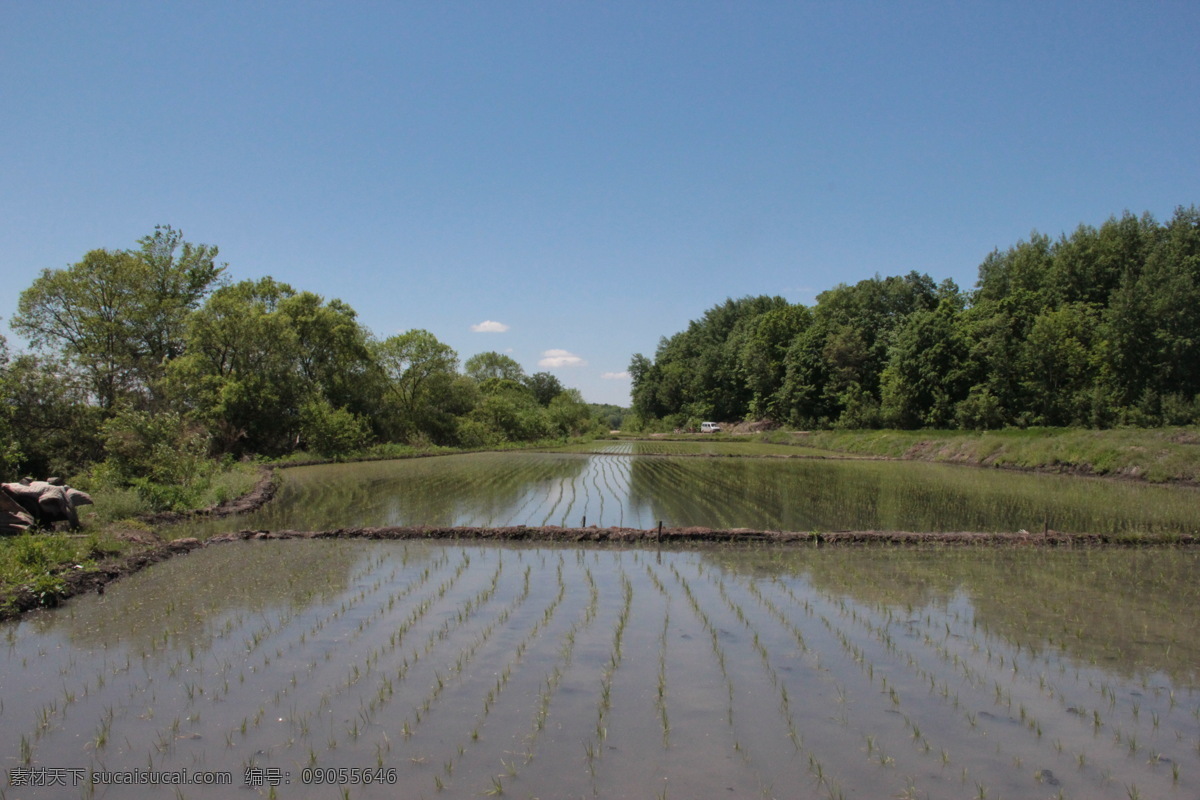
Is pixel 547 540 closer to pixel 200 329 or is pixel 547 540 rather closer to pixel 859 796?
pixel 859 796

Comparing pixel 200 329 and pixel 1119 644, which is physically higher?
pixel 200 329

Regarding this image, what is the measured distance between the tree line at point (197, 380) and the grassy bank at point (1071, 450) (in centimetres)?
3006

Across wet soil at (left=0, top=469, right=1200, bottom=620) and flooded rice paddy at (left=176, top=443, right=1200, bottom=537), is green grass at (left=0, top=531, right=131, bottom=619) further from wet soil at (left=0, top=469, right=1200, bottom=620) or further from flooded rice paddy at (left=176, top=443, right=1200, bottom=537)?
flooded rice paddy at (left=176, top=443, right=1200, bottom=537)

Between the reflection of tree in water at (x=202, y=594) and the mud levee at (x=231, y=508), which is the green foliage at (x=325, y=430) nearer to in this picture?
the mud levee at (x=231, y=508)

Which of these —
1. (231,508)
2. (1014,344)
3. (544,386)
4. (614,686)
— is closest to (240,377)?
(231,508)

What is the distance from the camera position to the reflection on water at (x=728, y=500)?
1496 centimetres

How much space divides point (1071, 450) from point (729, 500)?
17.9 meters

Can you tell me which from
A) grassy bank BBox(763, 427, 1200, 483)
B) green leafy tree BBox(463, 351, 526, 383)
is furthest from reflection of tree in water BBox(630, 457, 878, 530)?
green leafy tree BBox(463, 351, 526, 383)

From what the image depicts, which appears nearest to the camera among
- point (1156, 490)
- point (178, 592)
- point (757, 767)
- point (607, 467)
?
point (757, 767)

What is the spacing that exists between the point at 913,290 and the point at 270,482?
61.8 meters

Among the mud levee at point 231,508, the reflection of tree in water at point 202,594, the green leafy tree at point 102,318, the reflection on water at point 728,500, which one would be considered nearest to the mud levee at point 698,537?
the reflection on water at point 728,500

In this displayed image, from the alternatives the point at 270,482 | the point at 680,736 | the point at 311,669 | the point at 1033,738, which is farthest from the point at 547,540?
the point at 270,482

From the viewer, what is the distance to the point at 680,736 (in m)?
4.95

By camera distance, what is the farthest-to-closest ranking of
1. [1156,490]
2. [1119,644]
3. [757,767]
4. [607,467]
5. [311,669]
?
[607,467], [1156,490], [1119,644], [311,669], [757,767]
